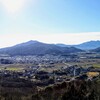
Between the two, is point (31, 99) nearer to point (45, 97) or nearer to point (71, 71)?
point (45, 97)

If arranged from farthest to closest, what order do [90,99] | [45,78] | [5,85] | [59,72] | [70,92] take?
[59,72] → [45,78] → [5,85] → [70,92] → [90,99]

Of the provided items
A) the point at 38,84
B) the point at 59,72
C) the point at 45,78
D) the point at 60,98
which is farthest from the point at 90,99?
→ the point at 59,72

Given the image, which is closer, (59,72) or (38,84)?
(38,84)

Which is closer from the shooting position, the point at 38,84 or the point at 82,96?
the point at 82,96

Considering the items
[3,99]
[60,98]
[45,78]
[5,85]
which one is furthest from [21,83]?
[60,98]

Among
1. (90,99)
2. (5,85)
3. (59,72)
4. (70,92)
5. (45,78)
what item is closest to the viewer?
(90,99)

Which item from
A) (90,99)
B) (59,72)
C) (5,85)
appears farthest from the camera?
(59,72)

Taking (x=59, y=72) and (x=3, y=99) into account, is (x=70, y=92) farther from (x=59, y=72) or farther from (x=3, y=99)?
(x=59, y=72)

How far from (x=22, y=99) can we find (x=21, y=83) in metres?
26.6

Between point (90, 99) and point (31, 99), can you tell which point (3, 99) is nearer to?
point (31, 99)

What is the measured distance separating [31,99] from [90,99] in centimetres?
942

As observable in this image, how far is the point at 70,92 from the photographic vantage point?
41.8 m

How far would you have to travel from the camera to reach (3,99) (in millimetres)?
44062

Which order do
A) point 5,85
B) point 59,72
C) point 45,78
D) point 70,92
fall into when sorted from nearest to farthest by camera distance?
point 70,92
point 5,85
point 45,78
point 59,72
